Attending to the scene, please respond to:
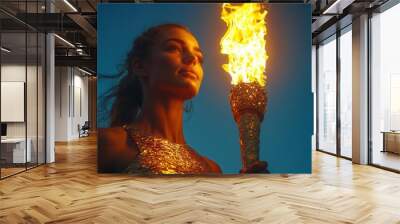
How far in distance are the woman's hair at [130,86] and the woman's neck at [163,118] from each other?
0.17 m

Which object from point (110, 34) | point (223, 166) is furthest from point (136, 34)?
point (223, 166)

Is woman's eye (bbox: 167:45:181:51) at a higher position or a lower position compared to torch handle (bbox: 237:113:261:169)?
higher

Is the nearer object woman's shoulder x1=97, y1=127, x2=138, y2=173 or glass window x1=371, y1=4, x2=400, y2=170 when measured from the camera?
woman's shoulder x1=97, y1=127, x2=138, y2=173

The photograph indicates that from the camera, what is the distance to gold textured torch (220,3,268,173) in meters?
6.80

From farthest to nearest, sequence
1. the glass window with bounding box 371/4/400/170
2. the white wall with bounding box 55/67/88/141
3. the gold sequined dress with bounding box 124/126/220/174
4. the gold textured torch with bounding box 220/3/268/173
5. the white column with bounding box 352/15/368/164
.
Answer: the white wall with bounding box 55/67/88/141 → the white column with bounding box 352/15/368/164 → the glass window with bounding box 371/4/400/170 → the gold textured torch with bounding box 220/3/268/173 → the gold sequined dress with bounding box 124/126/220/174

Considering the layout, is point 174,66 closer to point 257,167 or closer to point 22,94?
point 257,167

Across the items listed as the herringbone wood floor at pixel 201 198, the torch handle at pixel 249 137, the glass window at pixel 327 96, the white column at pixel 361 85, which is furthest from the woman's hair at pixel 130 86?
the glass window at pixel 327 96

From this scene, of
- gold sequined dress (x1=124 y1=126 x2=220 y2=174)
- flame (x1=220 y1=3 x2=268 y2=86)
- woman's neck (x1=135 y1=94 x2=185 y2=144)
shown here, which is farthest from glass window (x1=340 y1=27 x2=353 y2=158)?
woman's neck (x1=135 y1=94 x2=185 y2=144)

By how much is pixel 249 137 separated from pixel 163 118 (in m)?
1.56

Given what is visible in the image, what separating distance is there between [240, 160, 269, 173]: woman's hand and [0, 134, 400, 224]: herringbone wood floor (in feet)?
0.42

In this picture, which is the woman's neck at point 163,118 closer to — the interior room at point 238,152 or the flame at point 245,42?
the interior room at point 238,152

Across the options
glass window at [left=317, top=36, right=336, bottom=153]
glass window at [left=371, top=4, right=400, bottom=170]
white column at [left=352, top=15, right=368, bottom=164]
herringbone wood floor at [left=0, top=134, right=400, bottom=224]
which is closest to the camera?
herringbone wood floor at [left=0, top=134, right=400, bottom=224]

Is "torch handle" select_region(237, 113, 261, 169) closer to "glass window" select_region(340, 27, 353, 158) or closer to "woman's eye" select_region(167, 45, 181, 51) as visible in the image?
"woman's eye" select_region(167, 45, 181, 51)

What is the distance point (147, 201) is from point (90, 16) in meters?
5.25
